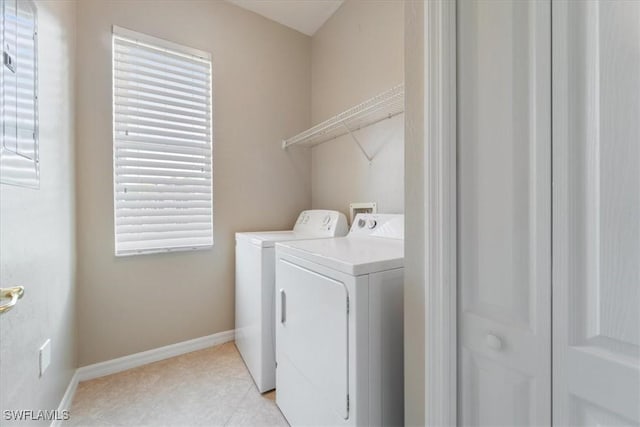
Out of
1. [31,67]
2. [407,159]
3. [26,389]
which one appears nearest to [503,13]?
[407,159]

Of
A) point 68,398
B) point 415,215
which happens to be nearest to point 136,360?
point 68,398

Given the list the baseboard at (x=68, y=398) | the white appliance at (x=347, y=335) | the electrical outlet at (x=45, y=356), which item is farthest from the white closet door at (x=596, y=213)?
the baseboard at (x=68, y=398)

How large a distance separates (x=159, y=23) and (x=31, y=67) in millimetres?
1301

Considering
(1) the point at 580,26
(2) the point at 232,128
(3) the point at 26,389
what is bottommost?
(3) the point at 26,389

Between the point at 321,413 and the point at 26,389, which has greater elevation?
the point at 26,389

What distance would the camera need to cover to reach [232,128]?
2.42m

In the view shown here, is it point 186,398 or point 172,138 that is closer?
point 186,398

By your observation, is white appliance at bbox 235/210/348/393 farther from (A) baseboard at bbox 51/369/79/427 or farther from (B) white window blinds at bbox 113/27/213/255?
(A) baseboard at bbox 51/369/79/427

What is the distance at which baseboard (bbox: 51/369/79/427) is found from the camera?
141 cm

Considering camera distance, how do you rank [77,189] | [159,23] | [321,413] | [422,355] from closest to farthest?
[422,355]
[321,413]
[77,189]
[159,23]

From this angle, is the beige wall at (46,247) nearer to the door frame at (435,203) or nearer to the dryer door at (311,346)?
the dryer door at (311,346)

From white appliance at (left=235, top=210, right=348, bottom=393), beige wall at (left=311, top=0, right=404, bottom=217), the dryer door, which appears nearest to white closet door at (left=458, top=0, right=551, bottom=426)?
the dryer door

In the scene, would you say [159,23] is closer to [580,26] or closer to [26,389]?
[26,389]

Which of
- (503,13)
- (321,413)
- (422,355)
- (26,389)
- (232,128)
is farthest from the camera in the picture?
(232,128)
